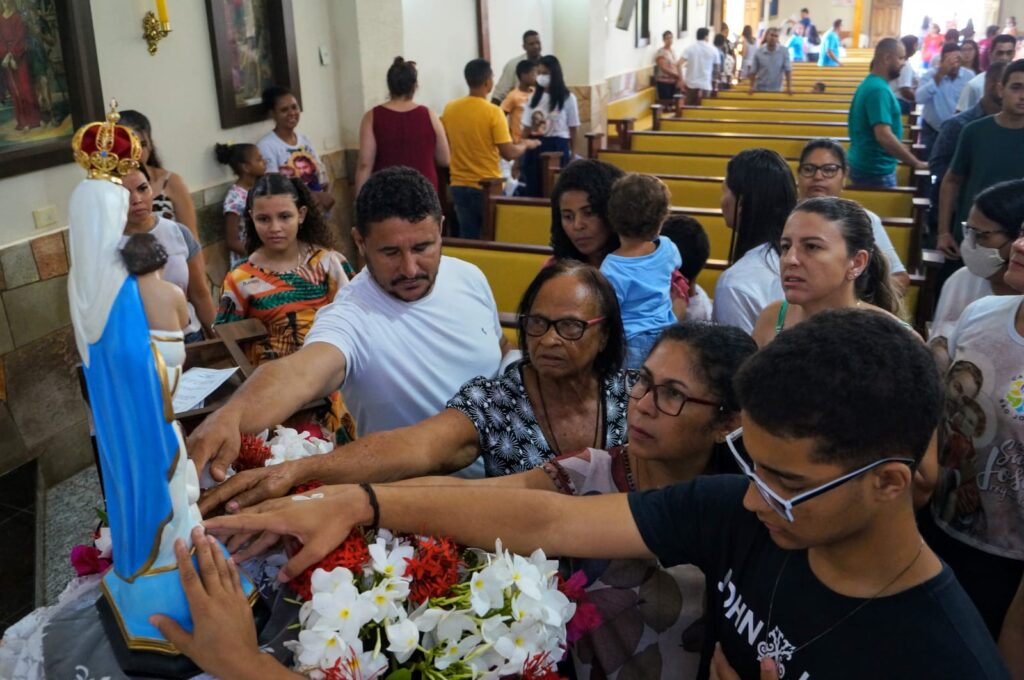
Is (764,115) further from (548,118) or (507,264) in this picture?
(507,264)

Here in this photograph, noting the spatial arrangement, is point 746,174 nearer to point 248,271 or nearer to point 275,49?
point 248,271

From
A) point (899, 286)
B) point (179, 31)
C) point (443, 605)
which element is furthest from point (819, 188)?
point (179, 31)

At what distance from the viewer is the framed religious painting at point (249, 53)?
16.3 ft

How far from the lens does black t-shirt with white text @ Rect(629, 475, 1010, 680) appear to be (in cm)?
103

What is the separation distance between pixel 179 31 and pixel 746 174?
10.5 ft

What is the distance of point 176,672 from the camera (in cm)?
109

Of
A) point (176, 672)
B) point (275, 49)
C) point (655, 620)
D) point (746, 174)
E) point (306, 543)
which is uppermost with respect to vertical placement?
point (275, 49)

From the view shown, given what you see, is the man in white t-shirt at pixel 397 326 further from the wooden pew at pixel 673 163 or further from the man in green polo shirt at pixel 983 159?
the wooden pew at pixel 673 163

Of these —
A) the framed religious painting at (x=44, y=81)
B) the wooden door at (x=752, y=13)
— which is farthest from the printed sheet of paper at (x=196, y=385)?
the wooden door at (x=752, y=13)

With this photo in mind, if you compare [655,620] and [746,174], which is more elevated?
[746,174]

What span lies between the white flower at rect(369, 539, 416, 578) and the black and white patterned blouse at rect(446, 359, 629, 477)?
58cm

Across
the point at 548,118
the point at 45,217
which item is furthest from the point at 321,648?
the point at 548,118

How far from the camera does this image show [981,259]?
2529 millimetres

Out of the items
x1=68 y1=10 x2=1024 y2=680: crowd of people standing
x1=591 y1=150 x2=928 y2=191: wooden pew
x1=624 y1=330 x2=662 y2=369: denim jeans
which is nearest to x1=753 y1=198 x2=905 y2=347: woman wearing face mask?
x1=68 y1=10 x2=1024 y2=680: crowd of people standing
